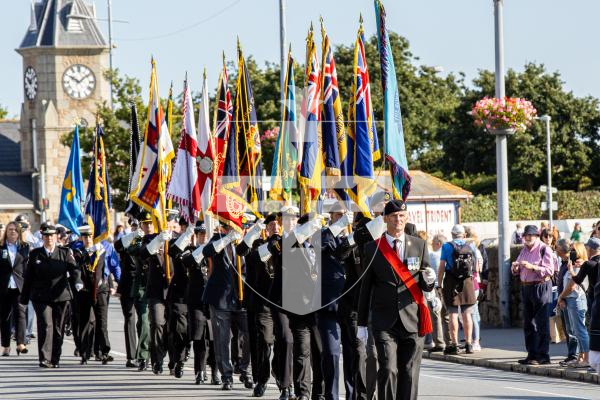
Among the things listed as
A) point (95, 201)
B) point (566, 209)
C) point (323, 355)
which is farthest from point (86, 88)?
point (323, 355)

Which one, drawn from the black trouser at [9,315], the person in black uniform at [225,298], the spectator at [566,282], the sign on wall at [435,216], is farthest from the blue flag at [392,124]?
the sign on wall at [435,216]

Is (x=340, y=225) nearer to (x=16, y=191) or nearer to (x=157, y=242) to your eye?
(x=157, y=242)

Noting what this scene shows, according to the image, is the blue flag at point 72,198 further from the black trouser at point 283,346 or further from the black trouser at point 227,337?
the black trouser at point 283,346

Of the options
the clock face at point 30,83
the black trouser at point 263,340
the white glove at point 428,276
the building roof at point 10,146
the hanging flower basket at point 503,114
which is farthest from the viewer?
the building roof at point 10,146

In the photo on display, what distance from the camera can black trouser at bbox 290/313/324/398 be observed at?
12484 mm

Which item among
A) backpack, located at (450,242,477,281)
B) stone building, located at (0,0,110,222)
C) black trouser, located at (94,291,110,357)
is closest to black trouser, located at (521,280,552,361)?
backpack, located at (450,242,477,281)

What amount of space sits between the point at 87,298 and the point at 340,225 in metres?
6.58

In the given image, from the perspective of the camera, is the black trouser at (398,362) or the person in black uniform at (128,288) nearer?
the black trouser at (398,362)

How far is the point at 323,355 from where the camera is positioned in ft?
40.5

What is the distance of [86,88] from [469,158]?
3819 cm

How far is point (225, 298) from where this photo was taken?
14312 millimetres

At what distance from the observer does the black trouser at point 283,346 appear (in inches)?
512

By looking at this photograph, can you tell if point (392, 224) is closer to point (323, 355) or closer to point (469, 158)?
point (323, 355)

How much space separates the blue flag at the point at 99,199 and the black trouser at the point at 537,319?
5.84m
